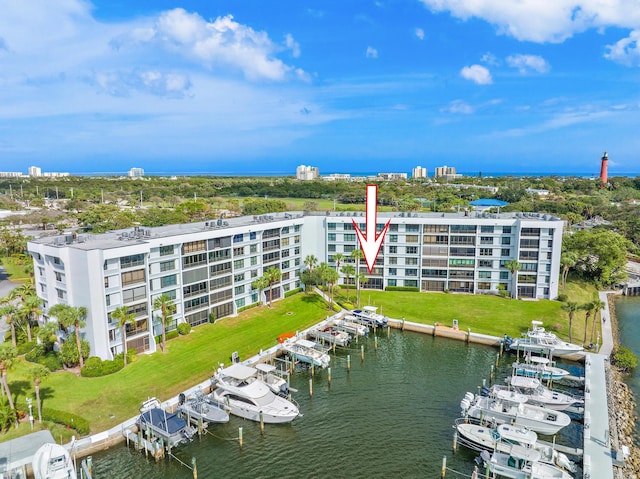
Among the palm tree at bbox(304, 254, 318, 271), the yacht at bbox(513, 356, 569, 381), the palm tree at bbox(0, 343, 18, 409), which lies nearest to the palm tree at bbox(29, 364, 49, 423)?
the palm tree at bbox(0, 343, 18, 409)

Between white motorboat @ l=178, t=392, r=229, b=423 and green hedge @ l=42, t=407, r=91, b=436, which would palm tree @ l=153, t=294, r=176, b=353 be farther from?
green hedge @ l=42, t=407, r=91, b=436

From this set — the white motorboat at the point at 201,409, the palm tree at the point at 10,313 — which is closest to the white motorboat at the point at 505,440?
the white motorboat at the point at 201,409

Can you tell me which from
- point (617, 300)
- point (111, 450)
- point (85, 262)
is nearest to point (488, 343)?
point (617, 300)

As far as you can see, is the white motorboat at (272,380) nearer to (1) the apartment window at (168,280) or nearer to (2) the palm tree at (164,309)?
(2) the palm tree at (164,309)

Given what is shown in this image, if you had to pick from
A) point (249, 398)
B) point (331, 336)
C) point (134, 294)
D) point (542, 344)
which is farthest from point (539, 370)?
point (134, 294)

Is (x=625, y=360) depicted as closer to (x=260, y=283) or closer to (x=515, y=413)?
(x=515, y=413)

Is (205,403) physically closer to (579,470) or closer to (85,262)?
(85,262)
